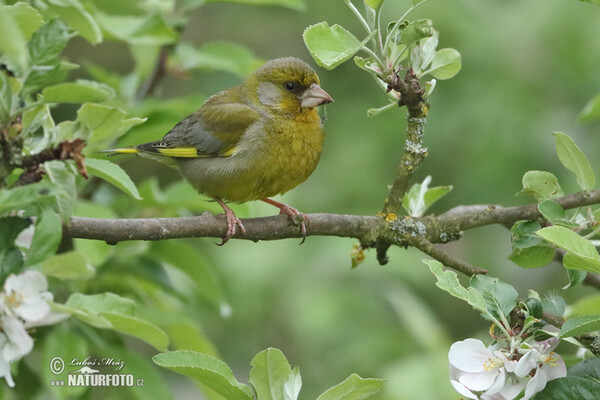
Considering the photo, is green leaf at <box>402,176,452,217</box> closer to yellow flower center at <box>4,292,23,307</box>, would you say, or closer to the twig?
the twig

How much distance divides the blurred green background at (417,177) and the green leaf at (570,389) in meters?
3.66

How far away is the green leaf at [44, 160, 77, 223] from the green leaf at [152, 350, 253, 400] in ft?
1.43

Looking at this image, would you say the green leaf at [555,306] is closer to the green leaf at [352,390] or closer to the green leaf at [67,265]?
the green leaf at [352,390]

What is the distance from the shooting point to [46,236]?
78.1 inches

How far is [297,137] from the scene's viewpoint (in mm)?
3920

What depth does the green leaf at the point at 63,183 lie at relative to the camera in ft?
6.58

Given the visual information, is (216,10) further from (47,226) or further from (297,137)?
(47,226)

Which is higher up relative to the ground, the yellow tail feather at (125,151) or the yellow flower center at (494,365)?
the yellow flower center at (494,365)

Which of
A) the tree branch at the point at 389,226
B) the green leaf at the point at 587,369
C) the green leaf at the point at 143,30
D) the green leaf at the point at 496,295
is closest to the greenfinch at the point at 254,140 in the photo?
the green leaf at the point at 143,30

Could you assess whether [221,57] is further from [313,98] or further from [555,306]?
[555,306]

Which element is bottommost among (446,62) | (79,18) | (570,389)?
(570,389)

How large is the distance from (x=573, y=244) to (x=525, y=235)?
48 centimetres

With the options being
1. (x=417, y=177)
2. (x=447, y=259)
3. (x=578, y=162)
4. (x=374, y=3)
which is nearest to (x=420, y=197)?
(x=447, y=259)

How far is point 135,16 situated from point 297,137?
0.97 meters
